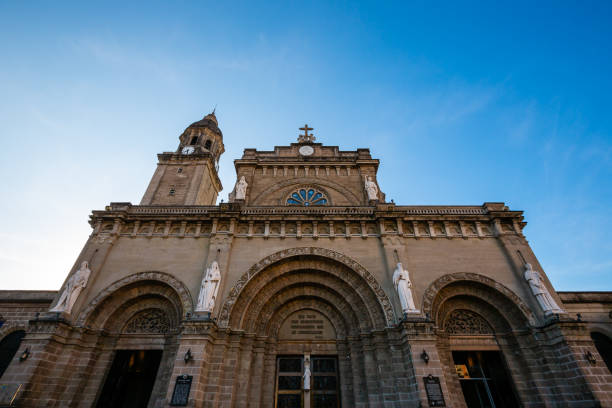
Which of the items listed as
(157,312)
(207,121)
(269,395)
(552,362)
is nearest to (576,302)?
(552,362)

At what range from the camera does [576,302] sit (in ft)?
50.8

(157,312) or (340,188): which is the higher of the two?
(340,188)

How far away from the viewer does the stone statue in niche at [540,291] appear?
12.9 m

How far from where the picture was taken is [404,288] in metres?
13.3

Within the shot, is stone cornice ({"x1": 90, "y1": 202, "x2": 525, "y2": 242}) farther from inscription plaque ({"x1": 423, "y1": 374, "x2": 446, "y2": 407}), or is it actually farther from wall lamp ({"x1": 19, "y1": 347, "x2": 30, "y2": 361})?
inscription plaque ({"x1": 423, "y1": 374, "x2": 446, "y2": 407})

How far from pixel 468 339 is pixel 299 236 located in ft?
33.3

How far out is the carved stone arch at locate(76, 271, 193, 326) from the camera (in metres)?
13.6

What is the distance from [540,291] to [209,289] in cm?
1631

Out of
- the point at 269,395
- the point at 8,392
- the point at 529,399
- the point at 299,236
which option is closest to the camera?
the point at 8,392

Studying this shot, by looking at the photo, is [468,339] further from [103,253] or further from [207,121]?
[207,121]

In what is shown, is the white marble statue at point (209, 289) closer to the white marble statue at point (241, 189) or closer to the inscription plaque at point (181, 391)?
the inscription plaque at point (181, 391)

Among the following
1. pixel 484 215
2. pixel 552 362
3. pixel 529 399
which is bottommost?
pixel 529 399

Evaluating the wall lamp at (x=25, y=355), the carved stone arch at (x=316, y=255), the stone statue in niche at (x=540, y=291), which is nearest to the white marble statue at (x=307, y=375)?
the carved stone arch at (x=316, y=255)

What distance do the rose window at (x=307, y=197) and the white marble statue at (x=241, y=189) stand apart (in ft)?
11.1
